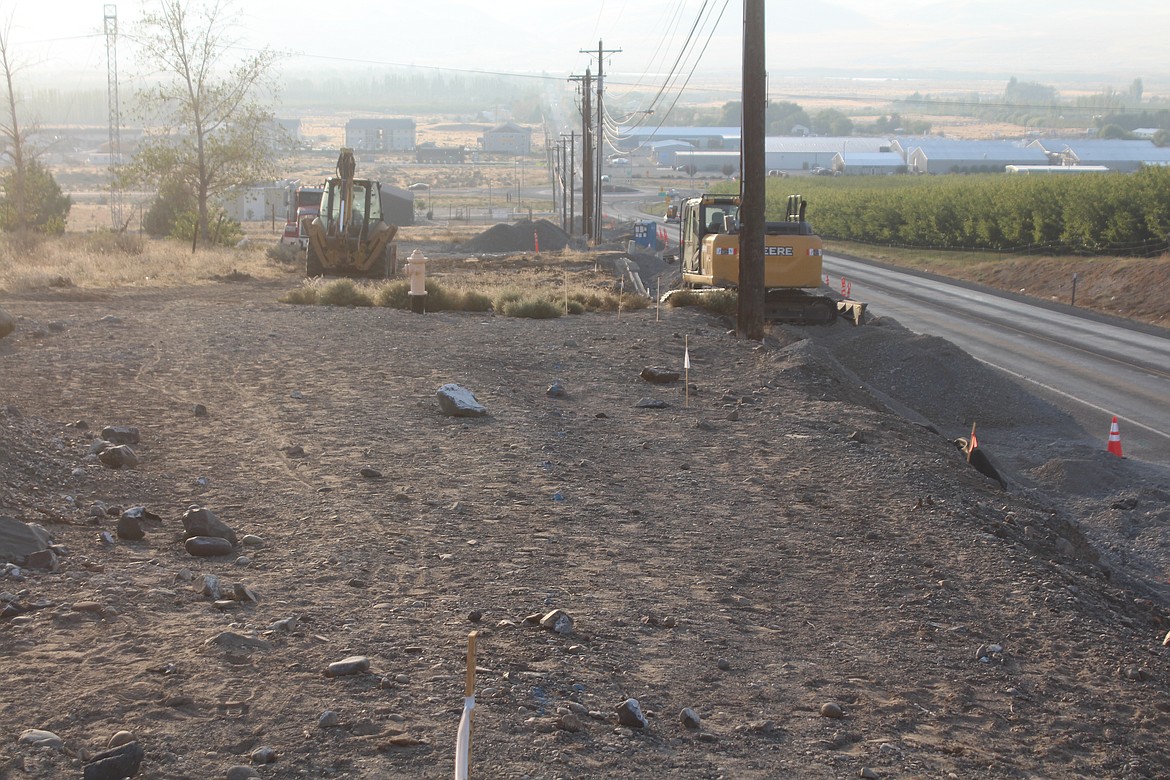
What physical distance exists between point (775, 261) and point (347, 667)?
19438mm

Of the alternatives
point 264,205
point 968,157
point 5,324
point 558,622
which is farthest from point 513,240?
point 968,157

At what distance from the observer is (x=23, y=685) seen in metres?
5.12

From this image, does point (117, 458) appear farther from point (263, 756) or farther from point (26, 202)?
point (26, 202)

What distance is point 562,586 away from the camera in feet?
23.0

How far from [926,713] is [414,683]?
244 centimetres

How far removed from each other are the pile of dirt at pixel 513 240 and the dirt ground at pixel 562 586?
4855 cm

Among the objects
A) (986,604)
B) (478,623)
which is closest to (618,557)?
(478,623)

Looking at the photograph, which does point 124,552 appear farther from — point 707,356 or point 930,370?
point 930,370

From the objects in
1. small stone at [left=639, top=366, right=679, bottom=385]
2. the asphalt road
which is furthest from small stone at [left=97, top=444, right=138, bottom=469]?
the asphalt road

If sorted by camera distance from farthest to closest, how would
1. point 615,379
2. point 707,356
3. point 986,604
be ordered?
point 707,356 < point 615,379 < point 986,604

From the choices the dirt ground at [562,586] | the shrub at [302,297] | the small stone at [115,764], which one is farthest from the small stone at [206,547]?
the shrub at [302,297]

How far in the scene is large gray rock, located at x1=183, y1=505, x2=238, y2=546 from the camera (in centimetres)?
744

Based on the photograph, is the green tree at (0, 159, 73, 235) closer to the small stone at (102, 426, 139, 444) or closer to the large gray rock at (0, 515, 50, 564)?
the small stone at (102, 426, 139, 444)

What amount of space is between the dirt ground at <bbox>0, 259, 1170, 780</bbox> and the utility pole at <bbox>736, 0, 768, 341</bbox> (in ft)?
16.9
